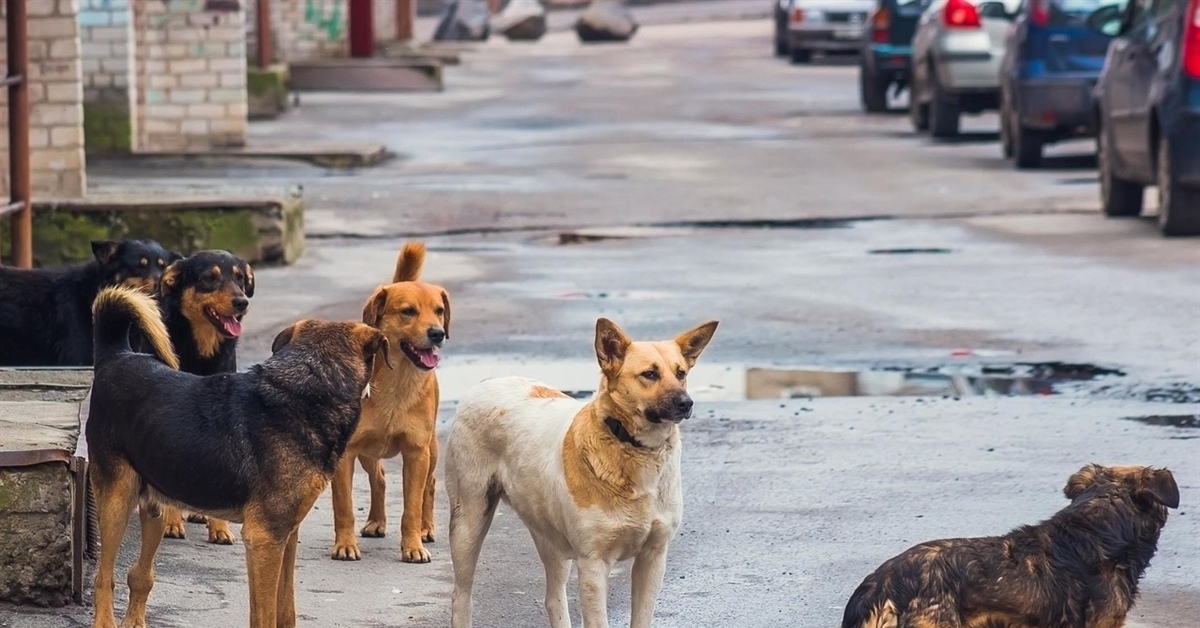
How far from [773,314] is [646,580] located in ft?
20.9

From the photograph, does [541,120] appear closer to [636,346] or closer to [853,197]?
[853,197]

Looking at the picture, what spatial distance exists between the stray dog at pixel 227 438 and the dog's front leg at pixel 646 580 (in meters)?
0.92

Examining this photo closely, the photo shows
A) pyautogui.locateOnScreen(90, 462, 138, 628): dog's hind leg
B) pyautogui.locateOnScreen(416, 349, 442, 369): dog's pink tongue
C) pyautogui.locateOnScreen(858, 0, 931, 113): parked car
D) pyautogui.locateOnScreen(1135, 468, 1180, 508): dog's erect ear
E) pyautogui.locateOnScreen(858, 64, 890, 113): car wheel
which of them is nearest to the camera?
pyautogui.locateOnScreen(1135, 468, 1180, 508): dog's erect ear

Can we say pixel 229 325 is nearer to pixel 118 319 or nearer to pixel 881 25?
pixel 118 319

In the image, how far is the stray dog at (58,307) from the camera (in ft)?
27.4

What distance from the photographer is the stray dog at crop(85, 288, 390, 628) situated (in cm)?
577

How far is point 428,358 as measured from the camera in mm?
7113

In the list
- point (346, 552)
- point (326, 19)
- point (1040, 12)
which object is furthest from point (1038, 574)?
point (326, 19)

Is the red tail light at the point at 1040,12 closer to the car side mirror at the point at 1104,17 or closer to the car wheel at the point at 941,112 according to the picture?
the car side mirror at the point at 1104,17

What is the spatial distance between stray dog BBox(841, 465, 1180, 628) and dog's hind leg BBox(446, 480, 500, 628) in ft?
4.14

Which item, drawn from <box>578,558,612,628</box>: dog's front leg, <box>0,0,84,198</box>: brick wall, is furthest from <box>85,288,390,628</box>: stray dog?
<box>0,0,84,198</box>: brick wall

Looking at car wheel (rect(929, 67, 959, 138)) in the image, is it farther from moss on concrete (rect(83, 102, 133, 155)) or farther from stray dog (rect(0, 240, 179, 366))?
stray dog (rect(0, 240, 179, 366))

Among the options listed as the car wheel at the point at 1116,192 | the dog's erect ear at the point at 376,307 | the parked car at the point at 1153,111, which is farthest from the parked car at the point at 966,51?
the dog's erect ear at the point at 376,307

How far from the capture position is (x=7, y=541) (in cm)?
614
